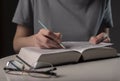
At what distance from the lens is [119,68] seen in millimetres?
891

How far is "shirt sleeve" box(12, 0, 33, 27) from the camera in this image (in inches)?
56.1

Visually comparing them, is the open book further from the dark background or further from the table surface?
the dark background

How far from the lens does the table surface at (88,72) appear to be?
756 millimetres

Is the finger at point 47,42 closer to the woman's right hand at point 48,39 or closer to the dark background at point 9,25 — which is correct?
the woman's right hand at point 48,39

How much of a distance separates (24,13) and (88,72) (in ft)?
2.31

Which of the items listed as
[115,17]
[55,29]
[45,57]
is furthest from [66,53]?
[115,17]

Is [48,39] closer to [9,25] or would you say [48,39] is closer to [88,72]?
[88,72]

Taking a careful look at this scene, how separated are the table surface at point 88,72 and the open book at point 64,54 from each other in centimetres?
2

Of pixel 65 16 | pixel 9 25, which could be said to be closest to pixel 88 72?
pixel 65 16

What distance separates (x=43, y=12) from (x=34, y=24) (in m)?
0.09

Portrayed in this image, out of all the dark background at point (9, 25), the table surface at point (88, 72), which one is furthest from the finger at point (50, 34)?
the dark background at point (9, 25)

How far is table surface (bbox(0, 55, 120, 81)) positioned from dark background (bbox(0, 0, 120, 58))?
4.91 ft

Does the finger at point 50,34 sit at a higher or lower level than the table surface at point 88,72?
higher

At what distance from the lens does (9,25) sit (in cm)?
258
